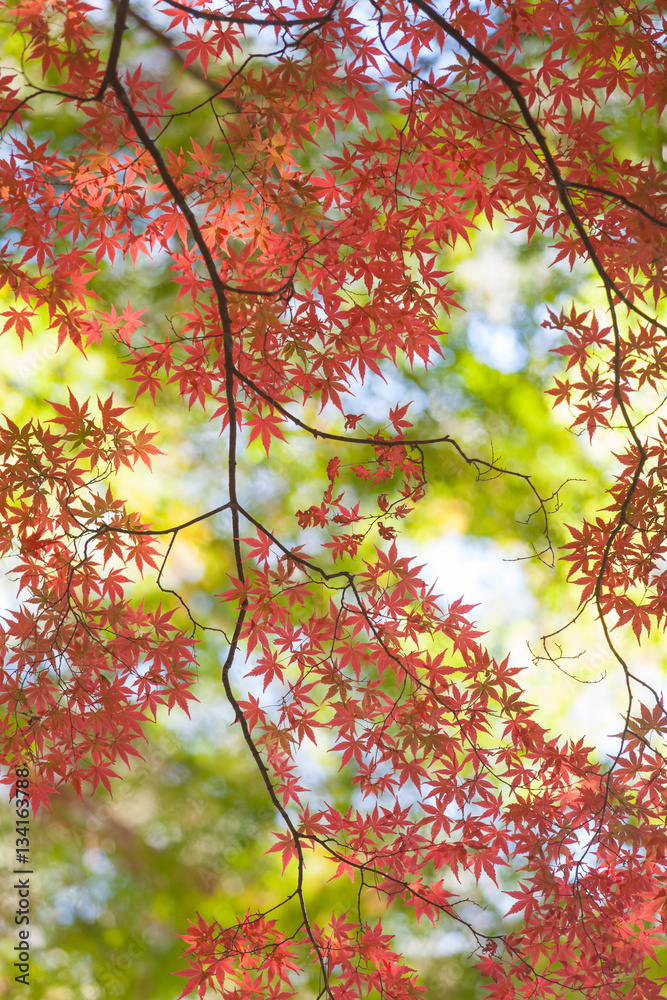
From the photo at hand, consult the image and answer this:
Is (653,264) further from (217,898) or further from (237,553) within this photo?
(217,898)

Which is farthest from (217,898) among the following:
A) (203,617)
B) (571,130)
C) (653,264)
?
(571,130)

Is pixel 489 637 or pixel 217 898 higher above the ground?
pixel 489 637

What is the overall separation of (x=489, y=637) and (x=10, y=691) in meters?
2.21

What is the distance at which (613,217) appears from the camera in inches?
69.4

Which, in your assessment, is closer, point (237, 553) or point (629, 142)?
point (237, 553)

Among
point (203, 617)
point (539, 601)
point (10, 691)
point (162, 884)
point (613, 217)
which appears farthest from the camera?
point (539, 601)

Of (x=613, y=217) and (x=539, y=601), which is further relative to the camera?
(x=539, y=601)

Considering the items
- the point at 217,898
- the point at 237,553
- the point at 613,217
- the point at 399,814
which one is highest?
the point at 613,217

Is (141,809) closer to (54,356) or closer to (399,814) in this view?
(399,814)

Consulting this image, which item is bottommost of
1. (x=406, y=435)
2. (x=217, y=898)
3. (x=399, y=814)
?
(x=399, y=814)

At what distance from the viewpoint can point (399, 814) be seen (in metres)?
1.87

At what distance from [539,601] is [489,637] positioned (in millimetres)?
299

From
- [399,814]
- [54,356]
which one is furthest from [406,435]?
[399,814]

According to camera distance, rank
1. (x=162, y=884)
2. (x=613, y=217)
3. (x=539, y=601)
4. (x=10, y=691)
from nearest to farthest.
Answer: (x=10, y=691) < (x=613, y=217) < (x=162, y=884) < (x=539, y=601)
